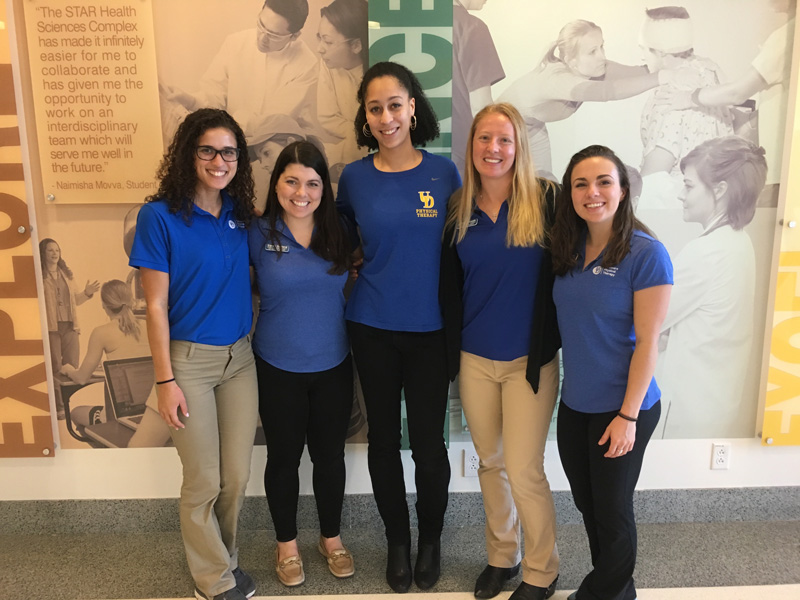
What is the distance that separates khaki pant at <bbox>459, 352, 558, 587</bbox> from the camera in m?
1.83

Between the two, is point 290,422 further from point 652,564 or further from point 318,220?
point 652,564

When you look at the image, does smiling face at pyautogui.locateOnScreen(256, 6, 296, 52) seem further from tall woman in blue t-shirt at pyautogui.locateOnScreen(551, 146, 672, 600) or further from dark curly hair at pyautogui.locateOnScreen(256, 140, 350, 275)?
tall woman in blue t-shirt at pyautogui.locateOnScreen(551, 146, 672, 600)

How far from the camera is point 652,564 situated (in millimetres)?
2205

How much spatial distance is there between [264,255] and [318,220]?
0.22m

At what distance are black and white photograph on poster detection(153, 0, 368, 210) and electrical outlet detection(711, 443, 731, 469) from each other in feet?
6.49

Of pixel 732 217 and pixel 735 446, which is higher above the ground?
pixel 732 217

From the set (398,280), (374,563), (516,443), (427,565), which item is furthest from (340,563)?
(398,280)

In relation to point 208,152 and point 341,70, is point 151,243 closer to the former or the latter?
point 208,152

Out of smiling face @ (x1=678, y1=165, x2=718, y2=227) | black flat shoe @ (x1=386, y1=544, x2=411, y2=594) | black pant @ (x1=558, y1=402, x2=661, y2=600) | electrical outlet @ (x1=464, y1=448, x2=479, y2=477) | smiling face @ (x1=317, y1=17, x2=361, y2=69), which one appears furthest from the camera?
electrical outlet @ (x1=464, y1=448, x2=479, y2=477)

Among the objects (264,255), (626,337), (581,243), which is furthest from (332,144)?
(626,337)

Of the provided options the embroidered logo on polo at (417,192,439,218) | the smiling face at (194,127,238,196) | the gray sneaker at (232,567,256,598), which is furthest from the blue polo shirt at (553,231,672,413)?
the gray sneaker at (232,567,256,598)

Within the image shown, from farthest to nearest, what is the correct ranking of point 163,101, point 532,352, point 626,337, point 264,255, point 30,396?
point 30,396 < point 163,101 < point 264,255 < point 532,352 < point 626,337

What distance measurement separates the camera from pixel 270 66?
2.18m

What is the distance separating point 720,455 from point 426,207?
1.75 m
